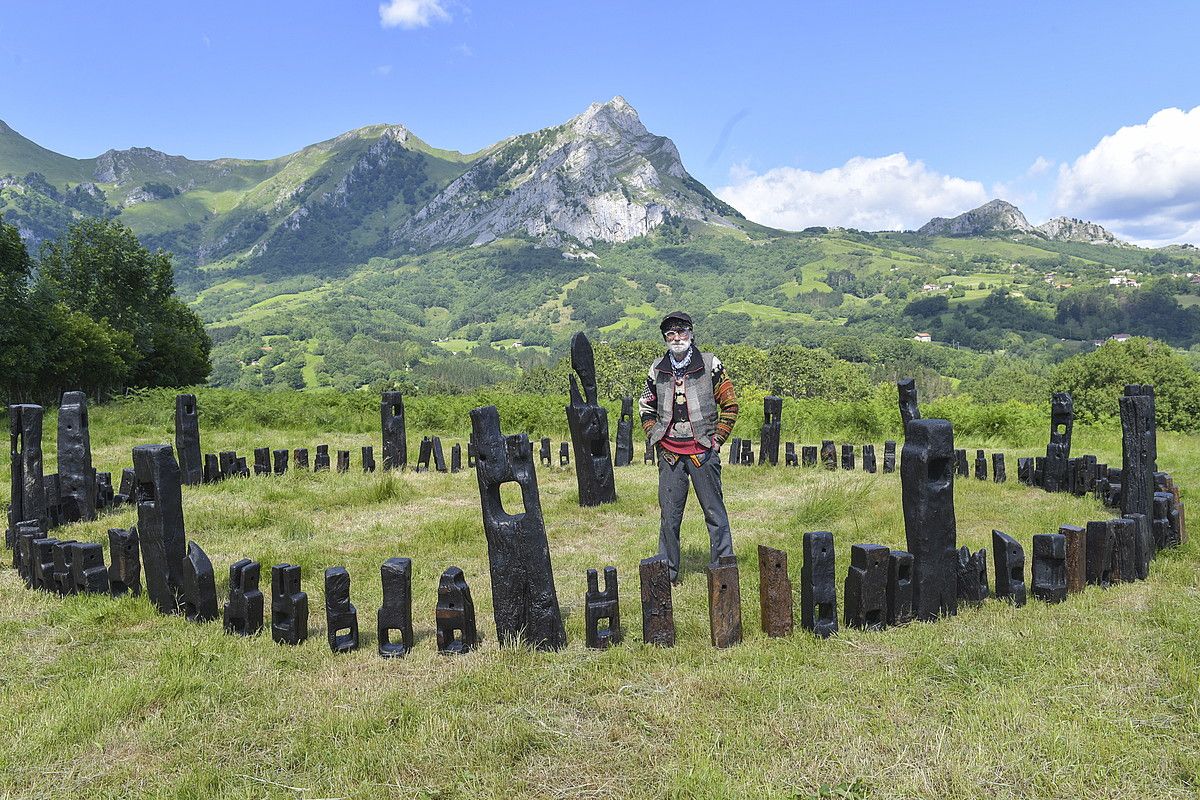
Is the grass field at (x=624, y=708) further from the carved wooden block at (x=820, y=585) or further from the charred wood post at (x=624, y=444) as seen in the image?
the charred wood post at (x=624, y=444)

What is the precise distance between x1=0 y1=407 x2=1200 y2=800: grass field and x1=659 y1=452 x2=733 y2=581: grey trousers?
0.45 metres

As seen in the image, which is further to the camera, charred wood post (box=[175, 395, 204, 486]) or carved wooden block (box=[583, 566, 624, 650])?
charred wood post (box=[175, 395, 204, 486])

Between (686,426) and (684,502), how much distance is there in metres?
0.78

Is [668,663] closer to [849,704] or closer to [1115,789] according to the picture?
[849,704]

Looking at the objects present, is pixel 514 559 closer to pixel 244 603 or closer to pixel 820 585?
pixel 244 603

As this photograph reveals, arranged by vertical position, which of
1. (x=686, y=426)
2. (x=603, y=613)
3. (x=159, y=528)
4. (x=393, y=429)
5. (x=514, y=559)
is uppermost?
(x=686, y=426)

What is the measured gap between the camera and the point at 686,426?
22.9 ft

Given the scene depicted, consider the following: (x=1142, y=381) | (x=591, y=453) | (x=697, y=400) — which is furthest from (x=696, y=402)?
(x=1142, y=381)

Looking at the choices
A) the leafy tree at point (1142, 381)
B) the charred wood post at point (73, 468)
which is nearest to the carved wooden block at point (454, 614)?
the charred wood post at point (73, 468)

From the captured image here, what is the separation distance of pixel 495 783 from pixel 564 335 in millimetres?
186034

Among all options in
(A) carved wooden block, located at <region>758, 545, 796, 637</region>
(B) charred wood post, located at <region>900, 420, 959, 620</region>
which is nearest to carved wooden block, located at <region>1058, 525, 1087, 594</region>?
(B) charred wood post, located at <region>900, 420, 959, 620</region>

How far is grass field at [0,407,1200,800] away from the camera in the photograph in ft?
11.4

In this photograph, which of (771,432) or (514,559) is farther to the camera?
(771,432)

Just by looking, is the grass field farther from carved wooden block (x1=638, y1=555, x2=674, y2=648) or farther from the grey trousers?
the grey trousers
